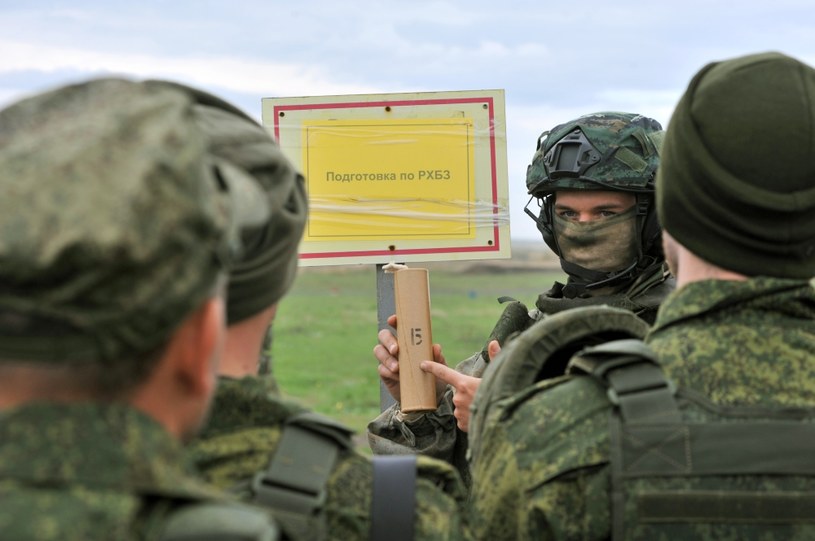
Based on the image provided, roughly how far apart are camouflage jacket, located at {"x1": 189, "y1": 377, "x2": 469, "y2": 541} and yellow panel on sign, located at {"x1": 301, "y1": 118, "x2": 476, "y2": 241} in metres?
2.33

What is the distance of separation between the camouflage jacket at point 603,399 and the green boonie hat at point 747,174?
0.27ft

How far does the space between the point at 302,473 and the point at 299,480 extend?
0.02 meters

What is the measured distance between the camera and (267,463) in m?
2.04

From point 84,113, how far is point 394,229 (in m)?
3.03

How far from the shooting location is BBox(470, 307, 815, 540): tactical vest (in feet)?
7.24

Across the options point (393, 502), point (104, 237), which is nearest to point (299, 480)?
point (393, 502)

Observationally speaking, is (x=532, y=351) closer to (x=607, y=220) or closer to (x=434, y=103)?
(x=607, y=220)

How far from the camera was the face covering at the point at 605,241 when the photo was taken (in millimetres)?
4395

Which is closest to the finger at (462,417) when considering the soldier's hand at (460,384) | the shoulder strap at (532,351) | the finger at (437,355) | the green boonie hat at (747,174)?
the soldier's hand at (460,384)

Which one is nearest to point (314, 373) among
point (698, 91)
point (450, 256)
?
point (450, 256)

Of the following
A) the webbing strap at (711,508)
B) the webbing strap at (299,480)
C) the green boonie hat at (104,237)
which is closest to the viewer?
the green boonie hat at (104,237)

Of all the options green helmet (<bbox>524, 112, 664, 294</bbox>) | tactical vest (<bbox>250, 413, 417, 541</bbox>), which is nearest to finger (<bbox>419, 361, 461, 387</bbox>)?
green helmet (<bbox>524, 112, 664, 294</bbox>)

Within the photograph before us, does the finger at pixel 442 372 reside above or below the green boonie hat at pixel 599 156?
below

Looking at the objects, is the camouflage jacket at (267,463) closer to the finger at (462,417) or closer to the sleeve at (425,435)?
the finger at (462,417)
